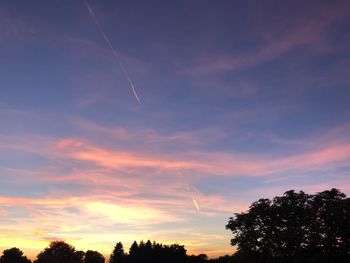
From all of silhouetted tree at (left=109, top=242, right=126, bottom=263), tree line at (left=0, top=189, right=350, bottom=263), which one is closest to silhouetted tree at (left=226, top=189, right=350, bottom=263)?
tree line at (left=0, top=189, right=350, bottom=263)

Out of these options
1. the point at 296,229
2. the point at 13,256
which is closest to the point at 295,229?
the point at 296,229

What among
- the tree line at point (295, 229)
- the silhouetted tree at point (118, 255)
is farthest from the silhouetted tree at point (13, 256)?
the tree line at point (295, 229)

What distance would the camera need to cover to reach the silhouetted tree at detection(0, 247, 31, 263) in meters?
178

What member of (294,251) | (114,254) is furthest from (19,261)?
→ (294,251)

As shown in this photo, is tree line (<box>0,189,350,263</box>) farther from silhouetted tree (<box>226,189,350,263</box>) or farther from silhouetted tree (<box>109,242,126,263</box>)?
silhouetted tree (<box>109,242,126,263</box>)

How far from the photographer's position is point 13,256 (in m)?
179

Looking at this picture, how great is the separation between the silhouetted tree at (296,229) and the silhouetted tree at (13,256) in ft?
475

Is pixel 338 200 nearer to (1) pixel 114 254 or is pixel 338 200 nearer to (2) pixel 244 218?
(2) pixel 244 218

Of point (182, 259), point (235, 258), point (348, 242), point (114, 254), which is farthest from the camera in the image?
point (114, 254)

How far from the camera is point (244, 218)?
65062 millimetres

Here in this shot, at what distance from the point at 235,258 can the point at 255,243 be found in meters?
5.70

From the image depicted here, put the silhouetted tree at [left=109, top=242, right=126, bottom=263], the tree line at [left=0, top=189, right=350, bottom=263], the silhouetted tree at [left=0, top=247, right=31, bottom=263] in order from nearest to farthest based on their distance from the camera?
the tree line at [left=0, top=189, right=350, bottom=263] → the silhouetted tree at [left=0, top=247, right=31, bottom=263] → the silhouetted tree at [left=109, top=242, right=126, bottom=263]

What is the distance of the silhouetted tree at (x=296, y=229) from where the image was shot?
5725 centimetres

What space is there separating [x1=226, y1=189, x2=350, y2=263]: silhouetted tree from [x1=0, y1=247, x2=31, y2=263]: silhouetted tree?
144649 mm
